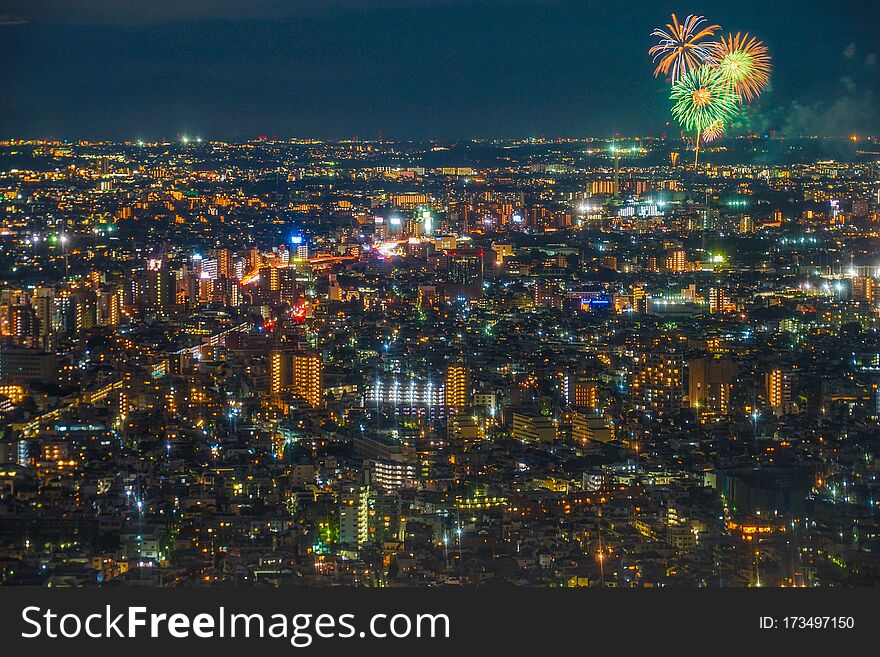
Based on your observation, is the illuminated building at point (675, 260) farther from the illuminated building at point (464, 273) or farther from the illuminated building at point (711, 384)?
the illuminated building at point (464, 273)

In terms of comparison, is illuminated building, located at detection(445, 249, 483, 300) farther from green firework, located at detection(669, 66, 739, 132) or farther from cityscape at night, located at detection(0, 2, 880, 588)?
green firework, located at detection(669, 66, 739, 132)

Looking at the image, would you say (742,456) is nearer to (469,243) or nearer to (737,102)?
(737,102)

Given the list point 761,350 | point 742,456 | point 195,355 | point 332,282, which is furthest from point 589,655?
point 332,282

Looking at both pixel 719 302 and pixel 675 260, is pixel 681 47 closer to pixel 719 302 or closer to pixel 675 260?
pixel 675 260

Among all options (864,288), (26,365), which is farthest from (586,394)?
(26,365)

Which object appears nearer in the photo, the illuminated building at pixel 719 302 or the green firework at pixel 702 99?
the green firework at pixel 702 99

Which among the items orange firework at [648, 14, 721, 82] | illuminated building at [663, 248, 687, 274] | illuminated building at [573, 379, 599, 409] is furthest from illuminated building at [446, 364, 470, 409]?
orange firework at [648, 14, 721, 82]

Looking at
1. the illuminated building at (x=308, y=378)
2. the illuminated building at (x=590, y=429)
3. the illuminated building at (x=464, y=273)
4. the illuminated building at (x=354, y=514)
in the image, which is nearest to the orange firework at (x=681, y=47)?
the illuminated building at (x=590, y=429)
